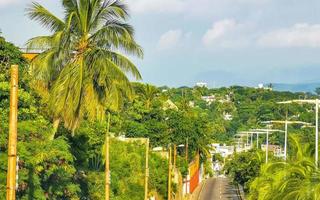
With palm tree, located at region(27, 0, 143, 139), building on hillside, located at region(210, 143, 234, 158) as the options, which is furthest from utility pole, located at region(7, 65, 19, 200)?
building on hillside, located at region(210, 143, 234, 158)

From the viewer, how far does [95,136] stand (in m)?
40.7

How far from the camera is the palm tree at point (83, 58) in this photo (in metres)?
27.6

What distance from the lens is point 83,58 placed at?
2788cm

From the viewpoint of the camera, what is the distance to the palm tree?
27594mm

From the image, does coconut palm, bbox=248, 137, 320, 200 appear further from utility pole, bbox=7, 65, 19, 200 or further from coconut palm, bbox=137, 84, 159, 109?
coconut palm, bbox=137, 84, 159, 109

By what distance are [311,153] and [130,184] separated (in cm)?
1627

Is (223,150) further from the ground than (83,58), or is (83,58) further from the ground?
(83,58)

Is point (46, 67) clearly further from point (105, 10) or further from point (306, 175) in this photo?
point (306, 175)

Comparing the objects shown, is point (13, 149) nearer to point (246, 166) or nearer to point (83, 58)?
point (83, 58)

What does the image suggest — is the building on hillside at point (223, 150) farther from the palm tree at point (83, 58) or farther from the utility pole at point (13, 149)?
the utility pole at point (13, 149)

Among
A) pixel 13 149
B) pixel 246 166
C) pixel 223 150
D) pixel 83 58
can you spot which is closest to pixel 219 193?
pixel 246 166

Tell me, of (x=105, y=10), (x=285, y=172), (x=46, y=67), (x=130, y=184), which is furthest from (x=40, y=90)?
(x=130, y=184)

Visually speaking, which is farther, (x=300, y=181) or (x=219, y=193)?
(x=219, y=193)

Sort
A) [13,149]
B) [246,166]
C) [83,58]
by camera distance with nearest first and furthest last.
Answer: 1. [13,149]
2. [83,58]
3. [246,166]
